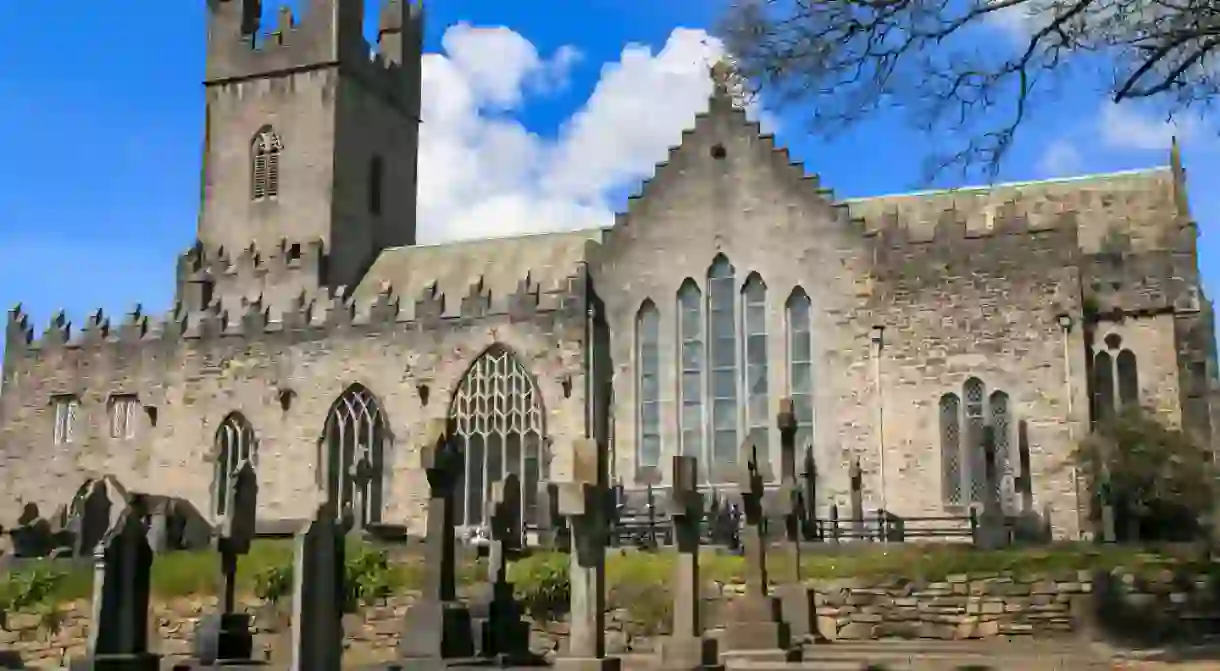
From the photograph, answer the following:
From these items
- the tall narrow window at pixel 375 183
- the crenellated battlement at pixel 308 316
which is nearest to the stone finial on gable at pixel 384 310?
the crenellated battlement at pixel 308 316

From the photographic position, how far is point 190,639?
23328 mm

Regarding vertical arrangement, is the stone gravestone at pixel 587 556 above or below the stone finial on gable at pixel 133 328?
below

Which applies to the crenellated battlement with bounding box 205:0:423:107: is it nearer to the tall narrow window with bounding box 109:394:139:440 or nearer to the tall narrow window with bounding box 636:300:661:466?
the tall narrow window with bounding box 109:394:139:440

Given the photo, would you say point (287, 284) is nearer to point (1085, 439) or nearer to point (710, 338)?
point (710, 338)

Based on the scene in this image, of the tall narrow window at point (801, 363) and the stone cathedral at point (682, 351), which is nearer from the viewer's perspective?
the stone cathedral at point (682, 351)

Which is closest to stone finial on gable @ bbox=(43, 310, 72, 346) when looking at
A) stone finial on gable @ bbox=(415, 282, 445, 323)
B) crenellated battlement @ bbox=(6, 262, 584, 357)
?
crenellated battlement @ bbox=(6, 262, 584, 357)

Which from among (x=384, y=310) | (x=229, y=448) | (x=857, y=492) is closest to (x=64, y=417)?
(x=229, y=448)

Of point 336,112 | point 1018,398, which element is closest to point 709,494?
point 1018,398

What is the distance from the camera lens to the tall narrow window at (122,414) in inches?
1539

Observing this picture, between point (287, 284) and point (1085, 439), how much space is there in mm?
25489

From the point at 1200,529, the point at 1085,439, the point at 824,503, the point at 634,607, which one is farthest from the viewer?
the point at 824,503

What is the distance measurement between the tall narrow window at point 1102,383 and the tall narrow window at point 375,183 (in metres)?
26.2

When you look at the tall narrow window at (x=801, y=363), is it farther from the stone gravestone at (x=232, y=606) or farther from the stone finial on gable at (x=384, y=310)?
the stone gravestone at (x=232, y=606)

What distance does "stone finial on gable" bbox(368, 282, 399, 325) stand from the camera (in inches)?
1416
